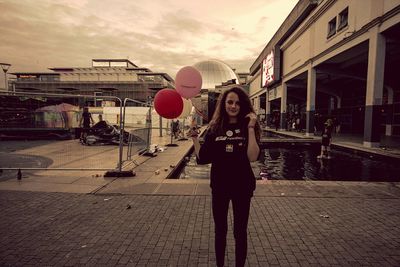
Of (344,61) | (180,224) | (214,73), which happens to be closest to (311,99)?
(344,61)

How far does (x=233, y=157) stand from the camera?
2590 mm

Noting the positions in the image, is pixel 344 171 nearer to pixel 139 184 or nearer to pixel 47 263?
pixel 139 184

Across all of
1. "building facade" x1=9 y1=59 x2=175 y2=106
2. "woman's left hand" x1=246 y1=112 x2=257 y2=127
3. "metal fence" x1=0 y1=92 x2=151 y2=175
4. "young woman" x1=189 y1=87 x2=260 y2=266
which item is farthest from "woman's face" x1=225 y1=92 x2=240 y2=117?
"building facade" x1=9 y1=59 x2=175 y2=106

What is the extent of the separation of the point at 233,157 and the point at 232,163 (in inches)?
2.5

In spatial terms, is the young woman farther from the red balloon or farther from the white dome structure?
the white dome structure

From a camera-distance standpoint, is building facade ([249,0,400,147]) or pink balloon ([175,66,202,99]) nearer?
pink balloon ([175,66,202,99])

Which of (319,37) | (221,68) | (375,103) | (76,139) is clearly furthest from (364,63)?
(221,68)

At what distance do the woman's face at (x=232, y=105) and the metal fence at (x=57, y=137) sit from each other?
17.4 ft

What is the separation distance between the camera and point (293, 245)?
3436mm

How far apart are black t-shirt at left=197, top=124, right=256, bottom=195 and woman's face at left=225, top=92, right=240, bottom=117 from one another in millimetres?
145

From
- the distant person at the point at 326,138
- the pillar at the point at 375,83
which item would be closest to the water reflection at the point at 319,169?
the distant person at the point at 326,138

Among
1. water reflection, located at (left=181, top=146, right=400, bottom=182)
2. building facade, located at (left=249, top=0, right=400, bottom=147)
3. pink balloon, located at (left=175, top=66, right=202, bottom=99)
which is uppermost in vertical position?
building facade, located at (left=249, top=0, right=400, bottom=147)

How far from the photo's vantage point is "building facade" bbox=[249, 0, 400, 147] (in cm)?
1344

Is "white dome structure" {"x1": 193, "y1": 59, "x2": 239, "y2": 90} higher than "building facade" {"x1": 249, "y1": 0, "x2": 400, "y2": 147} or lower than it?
higher
